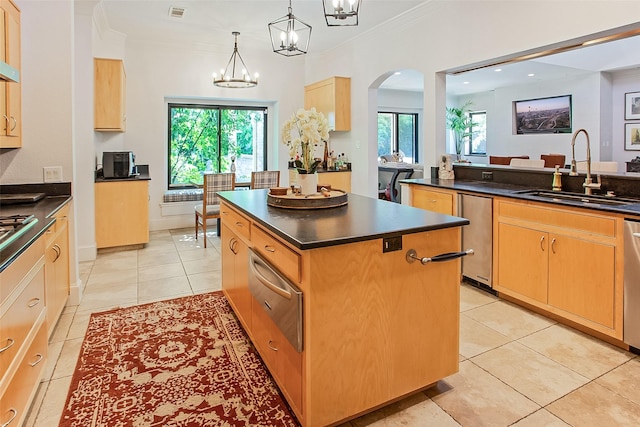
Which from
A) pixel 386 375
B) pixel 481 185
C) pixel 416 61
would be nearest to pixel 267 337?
pixel 386 375

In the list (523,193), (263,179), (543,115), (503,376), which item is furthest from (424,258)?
(543,115)

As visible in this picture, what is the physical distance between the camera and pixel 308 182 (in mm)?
2549

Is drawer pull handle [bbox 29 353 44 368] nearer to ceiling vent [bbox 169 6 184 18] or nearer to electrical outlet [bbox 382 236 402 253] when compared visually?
electrical outlet [bbox 382 236 402 253]

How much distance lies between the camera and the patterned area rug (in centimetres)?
192

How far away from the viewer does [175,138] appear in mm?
6832

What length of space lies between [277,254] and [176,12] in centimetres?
432

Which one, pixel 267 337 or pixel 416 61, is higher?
pixel 416 61

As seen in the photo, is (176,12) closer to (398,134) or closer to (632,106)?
(398,134)

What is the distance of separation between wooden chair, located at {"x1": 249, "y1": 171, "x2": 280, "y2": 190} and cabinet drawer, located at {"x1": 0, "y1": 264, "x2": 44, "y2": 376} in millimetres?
3596

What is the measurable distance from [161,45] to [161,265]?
3.69 m

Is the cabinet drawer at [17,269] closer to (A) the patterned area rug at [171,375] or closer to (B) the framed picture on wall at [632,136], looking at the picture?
(A) the patterned area rug at [171,375]

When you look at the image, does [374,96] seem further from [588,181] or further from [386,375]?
[386,375]

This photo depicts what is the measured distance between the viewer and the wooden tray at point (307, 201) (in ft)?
7.95

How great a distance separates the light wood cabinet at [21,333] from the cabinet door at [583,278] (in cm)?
314
